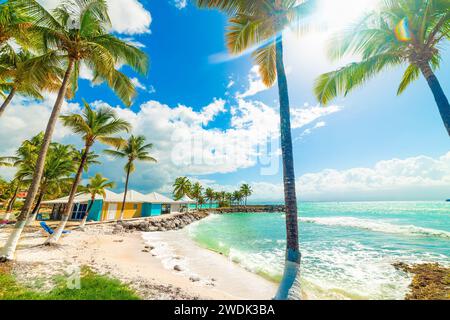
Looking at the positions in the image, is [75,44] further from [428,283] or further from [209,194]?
[209,194]

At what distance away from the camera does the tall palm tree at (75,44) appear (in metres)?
6.80

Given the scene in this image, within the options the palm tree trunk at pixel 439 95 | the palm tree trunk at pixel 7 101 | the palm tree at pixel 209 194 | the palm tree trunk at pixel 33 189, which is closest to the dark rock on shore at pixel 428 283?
the palm tree trunk at pixel 439 95

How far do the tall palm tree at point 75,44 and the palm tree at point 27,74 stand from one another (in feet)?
2.07

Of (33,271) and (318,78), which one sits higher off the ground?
(318,78)

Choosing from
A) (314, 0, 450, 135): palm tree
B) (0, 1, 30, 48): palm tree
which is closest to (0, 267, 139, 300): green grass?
(0, 1, 30, 48): palm tree

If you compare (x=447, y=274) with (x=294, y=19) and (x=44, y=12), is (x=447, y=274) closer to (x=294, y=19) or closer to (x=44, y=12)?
(x=294, y=19)

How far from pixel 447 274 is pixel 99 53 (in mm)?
15814

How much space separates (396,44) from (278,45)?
360 centimetres

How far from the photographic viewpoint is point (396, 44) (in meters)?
5.74

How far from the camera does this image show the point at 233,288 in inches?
265

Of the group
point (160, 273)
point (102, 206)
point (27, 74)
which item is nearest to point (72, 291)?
point (160, 273)

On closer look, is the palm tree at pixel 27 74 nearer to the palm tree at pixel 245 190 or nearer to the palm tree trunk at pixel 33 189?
the palm tree trunk at pixel 33 189
